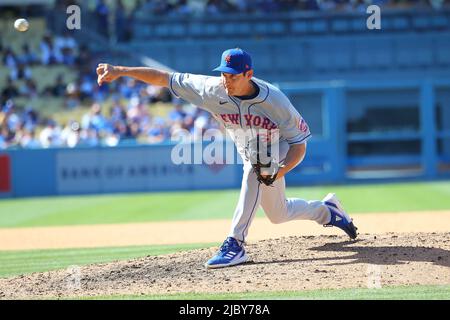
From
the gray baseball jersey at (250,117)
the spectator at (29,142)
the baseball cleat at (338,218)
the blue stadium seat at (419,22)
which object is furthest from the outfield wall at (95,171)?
the gray baseball jersey at (250,117)

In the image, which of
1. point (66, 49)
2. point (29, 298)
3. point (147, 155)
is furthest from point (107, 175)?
point (29, 298)

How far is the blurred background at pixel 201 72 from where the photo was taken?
1711 centimetres

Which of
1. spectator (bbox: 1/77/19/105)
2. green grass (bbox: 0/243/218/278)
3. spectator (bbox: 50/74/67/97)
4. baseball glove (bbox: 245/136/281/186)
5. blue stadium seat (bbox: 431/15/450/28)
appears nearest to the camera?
baseball glove (bbox: 245/136/281/186)

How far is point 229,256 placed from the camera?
6.13 m

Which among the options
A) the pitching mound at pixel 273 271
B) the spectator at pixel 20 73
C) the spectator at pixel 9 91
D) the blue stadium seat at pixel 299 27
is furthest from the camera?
the blue stadium seat at pixel 299 27

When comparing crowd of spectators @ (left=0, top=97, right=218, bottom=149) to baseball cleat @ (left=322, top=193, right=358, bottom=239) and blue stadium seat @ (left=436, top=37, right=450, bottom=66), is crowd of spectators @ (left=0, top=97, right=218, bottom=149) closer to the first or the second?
blue stadium seat @ (left=436, top=37, right=450, bottom=66)

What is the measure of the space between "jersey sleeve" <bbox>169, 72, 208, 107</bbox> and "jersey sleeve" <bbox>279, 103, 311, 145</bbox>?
2.22 feet

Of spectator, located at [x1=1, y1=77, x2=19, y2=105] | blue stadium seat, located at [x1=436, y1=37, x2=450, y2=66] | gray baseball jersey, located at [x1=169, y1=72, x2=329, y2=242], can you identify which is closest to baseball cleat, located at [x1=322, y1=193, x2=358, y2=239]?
gray baseball jersey, located at [x1=169, y1=72, x2=329, y2=242]

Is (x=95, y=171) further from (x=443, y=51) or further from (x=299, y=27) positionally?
(x=443, y=51)

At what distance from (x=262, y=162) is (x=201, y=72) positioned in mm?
15951

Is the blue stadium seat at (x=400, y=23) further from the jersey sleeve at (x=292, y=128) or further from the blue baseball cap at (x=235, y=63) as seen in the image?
the blue baseball cap at (x=235, y=63)

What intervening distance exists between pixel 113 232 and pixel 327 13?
545 inches

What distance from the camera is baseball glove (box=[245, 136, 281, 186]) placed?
605 cm

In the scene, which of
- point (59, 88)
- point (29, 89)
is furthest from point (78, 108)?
point (29, 89)
